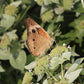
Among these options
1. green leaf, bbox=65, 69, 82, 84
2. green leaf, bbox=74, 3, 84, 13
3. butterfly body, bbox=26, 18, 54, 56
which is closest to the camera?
green leaf, bbox=65, 69, 82, 84

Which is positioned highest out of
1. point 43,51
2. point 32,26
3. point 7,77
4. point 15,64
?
point 32,26

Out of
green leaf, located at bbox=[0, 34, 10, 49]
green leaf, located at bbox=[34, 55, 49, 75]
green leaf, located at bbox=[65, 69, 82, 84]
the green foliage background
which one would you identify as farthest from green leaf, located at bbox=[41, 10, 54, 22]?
green leaf, located at bbox=[65, 69, 82, 84]

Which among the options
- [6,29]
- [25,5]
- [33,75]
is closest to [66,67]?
[33,75]

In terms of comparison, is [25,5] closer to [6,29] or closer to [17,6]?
[17,6]

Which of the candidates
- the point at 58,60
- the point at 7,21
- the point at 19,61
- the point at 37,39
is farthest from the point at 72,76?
the point at 7,21

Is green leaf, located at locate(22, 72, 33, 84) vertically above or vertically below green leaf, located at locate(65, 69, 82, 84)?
below

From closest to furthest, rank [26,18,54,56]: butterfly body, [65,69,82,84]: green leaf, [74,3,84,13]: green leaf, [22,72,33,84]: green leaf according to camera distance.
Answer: [65,69,82,84]: green leaf → [22,72,33,84]: green leaf → [26,18,54,56]: butterfly body → [74,3,84,13]: green leaf

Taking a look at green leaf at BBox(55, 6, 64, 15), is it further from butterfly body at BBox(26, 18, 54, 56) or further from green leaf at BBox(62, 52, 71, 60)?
green leaf at BBox(62, 52, 71, 60)
